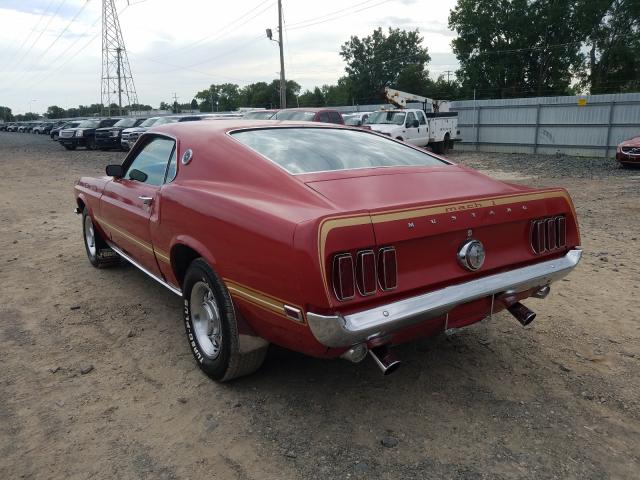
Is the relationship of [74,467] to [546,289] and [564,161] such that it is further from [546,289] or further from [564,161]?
[564,161]

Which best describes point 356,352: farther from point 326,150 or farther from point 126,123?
point 126,123

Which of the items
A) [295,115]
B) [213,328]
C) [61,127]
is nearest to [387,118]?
[295,115]

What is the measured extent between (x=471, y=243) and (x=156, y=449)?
6.28 feet

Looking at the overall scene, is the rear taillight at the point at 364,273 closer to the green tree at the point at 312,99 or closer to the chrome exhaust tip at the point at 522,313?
the chrome exhaust tip at the point at 522,313

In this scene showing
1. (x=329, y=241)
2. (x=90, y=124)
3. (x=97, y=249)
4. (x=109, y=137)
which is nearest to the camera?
(x=329, y=241)

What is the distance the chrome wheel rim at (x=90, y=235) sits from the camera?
5.70 metres

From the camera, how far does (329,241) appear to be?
2.34m

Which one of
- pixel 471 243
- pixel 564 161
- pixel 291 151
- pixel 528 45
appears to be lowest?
pixel 564 161

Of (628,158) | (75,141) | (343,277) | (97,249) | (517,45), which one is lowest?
(628,158)

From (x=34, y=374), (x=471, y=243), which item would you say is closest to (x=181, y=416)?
(x=34, y=374)

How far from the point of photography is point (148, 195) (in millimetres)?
3926

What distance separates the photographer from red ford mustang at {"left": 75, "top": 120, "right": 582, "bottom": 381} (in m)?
2.43

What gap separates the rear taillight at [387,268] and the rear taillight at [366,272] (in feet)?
0.15

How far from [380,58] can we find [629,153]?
64.8 m
